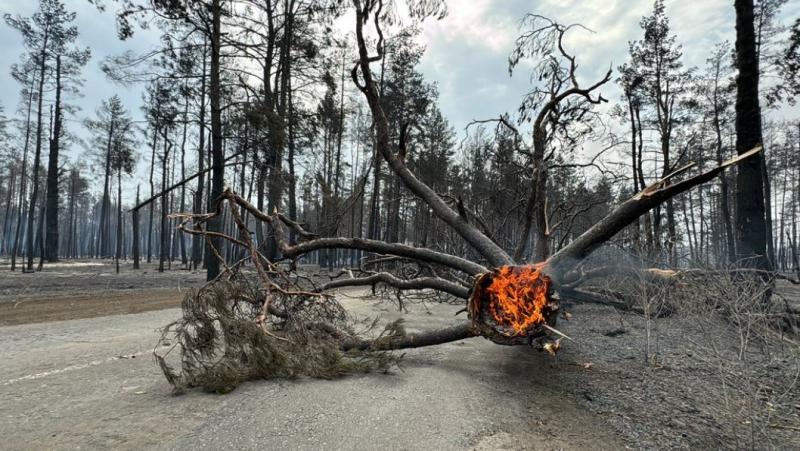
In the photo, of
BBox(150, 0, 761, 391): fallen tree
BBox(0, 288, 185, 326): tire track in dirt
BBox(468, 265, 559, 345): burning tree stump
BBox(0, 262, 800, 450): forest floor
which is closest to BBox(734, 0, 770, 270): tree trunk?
BBox(0, 262, 800, 450): forest floor

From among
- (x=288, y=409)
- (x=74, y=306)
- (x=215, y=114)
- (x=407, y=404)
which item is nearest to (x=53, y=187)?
(x=215, y=114)

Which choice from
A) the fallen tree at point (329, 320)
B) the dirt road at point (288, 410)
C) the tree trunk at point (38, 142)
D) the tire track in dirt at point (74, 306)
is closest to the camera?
the dirt road at point (288, 410)

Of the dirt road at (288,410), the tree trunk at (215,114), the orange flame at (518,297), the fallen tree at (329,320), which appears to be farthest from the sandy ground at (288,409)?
the tree trunk at (215,114)

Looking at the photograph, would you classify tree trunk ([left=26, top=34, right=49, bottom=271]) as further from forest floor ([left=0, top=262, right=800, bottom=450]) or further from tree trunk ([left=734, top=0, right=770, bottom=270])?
tree trunk ([left=734, top=0, right=770, bottom=270])

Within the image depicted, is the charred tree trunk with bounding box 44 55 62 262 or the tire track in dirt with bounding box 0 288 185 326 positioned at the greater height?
the charred tree trunk with bounding box 44 55 62 262

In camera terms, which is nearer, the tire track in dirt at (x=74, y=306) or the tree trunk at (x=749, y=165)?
the tree trunk at (x=749, y=165)

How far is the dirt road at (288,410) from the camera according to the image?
2.32 meters

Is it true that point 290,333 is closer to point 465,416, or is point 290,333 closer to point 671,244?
point 465,416

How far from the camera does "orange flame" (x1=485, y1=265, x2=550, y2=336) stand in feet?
10.5

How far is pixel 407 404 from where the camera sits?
2.97 metres


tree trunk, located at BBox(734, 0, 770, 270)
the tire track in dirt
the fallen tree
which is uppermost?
tree trunk, located at BBox(734, 0, 770, 270)

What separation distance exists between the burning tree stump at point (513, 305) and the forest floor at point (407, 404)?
0.58 m

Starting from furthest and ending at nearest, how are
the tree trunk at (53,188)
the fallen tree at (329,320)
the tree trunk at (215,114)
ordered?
the tree trunk at (53,188) < the tree trunk at (215,114) < the fallen tree at (329,320)

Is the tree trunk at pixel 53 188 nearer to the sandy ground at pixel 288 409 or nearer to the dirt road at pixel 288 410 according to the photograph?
the sandy ground at pixel 288 409
